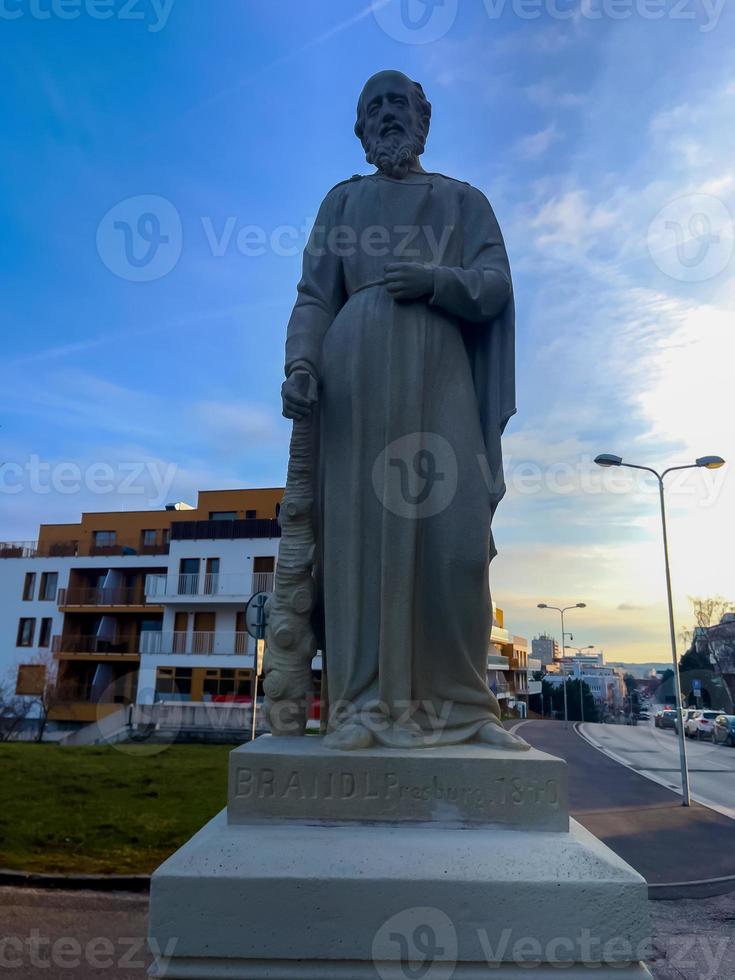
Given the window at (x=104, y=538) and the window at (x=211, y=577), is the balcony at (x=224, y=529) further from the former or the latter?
the window at (x=104, y=538)

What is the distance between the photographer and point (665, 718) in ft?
146

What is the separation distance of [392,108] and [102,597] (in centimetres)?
4145

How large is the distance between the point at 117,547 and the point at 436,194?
43639mm

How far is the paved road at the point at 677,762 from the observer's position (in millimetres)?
16609

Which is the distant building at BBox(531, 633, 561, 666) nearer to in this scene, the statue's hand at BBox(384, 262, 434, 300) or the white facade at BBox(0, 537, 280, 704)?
the white facade at BBox(0, 537, 280, 704)

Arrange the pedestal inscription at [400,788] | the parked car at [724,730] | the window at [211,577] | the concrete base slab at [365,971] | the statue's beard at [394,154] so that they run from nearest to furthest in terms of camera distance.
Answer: the concrete base slab at [365,971] → the pedestal inscription at [400,788] → the statue's beard at [394,154] → the parked car at [724,730] → the window at [211,577]

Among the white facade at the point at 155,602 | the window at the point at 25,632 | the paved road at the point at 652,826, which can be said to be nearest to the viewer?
the paved road at the point at 652,826

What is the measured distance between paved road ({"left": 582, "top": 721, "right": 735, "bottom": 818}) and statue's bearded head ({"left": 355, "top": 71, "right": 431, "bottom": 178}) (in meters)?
14.4

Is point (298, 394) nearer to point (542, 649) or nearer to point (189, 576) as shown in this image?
point (189, 576)

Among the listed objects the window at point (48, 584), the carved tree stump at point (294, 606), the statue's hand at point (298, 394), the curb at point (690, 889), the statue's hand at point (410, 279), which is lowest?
the curb at point (690, 889)

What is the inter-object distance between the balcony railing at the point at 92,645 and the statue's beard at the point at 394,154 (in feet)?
131

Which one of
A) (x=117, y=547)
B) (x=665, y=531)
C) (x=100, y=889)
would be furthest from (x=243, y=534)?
(x=100, y=889)

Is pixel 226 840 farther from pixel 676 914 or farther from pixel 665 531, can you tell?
pixel 665 531

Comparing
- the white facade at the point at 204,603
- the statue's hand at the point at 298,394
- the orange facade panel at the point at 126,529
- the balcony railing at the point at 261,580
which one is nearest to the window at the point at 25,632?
the orange facade panel at the point at 126,529
